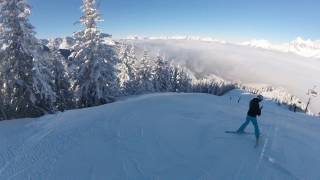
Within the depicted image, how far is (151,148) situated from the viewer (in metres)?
15.7

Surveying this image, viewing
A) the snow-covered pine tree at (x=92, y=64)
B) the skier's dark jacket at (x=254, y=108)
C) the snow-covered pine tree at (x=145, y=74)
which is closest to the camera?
the skier's dark jacket at (x=254, y=108)

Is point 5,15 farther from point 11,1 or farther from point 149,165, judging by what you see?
point 149,165

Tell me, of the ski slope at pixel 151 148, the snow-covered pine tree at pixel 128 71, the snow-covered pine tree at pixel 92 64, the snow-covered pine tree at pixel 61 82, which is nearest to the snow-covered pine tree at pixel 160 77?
the snow-covered pine tree at pixel 128 71

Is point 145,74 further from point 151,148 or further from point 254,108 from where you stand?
point 151,148

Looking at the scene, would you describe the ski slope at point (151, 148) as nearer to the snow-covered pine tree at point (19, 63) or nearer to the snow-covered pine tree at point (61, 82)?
the snow-covered pine tree at point (19, 63)

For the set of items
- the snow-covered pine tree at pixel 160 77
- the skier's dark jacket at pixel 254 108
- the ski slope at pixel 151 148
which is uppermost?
the skier's dark jacket at pixel 254 108

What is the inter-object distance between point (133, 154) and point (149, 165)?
130 centimetres

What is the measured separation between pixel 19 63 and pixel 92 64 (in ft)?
30.0

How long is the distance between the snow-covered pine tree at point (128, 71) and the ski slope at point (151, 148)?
46.7 metres

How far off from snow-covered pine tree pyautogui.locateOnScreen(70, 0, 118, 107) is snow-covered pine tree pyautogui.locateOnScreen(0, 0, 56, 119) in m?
7.19

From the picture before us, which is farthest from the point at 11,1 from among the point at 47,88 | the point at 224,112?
the point at 224,112

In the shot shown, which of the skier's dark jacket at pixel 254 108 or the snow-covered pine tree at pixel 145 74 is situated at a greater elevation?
the skier's dark jacket at pixel 254 108

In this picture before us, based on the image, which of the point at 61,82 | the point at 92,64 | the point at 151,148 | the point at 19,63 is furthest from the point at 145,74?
the point at 151,148

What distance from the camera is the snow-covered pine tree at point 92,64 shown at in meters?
38.7
